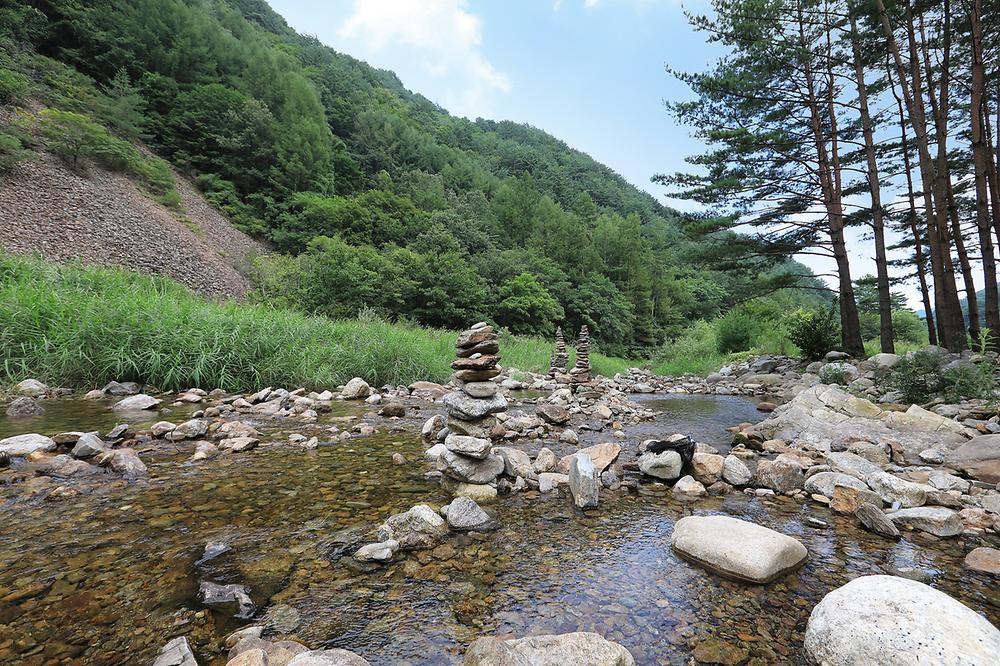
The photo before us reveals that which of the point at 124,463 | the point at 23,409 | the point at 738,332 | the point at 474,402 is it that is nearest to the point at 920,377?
the point at 474,402

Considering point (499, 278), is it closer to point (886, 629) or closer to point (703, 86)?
point (703, 86)

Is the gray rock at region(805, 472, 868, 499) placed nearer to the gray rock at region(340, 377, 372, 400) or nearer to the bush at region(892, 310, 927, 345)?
the gray rock at region(340, 377, 372, 400)

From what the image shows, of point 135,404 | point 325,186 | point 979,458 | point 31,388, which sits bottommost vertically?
point 979,458

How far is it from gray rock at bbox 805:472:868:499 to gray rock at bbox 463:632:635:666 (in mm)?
2444

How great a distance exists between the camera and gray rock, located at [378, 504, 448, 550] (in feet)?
6.93

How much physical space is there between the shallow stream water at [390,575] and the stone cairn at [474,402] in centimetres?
33

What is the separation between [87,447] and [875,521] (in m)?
5.48

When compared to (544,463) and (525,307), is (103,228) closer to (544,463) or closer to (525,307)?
(525,307)

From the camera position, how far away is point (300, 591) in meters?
1.71

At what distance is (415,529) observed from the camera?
2166 mm

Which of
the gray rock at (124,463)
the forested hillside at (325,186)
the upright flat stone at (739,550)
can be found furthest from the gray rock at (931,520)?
the forested hillside at (325,186)

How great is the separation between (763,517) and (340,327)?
9.12m

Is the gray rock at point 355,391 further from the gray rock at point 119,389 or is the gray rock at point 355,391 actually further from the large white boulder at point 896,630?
the large white boulder at point 896,630

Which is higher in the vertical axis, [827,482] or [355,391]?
[355,391]
